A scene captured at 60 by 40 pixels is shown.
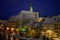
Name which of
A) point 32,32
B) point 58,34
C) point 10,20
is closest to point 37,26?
point 32,32

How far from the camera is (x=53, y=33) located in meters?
4.68

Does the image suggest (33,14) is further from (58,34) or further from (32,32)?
(58,34)

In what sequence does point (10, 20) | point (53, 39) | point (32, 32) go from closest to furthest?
point (53, 39)
point (32, 32)
point (10, 20)

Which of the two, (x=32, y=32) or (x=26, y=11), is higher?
(x=26, y=11)

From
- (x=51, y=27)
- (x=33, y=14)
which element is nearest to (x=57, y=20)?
(x=51, y=27)

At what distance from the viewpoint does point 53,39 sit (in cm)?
403

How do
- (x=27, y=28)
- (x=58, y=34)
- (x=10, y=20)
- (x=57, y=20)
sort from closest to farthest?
(x=58, y=34), (x=57, y=20), (x=27, y=28), (x=10, y=20)

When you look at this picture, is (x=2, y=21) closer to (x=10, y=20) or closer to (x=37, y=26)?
(x=10, y=20)

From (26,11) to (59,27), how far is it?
329 centimetres

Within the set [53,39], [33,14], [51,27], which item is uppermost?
[33,14]

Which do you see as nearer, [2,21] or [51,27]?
[51,27]

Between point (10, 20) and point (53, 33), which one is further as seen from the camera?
point (10, 20)

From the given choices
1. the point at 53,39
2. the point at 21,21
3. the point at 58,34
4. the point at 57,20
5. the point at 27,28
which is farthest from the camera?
the point at 21,21

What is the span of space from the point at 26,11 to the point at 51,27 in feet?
10.0
